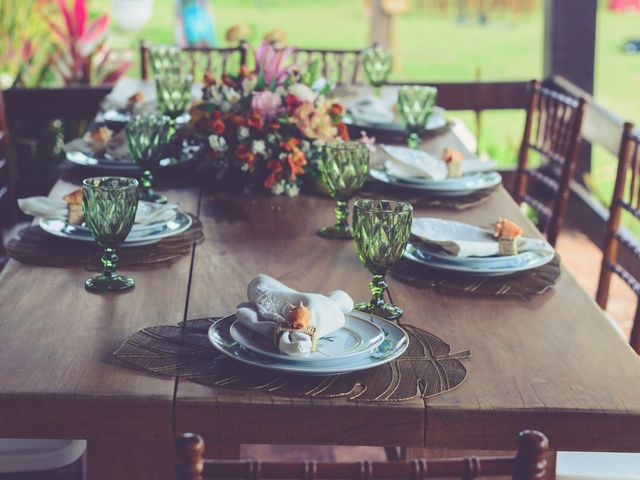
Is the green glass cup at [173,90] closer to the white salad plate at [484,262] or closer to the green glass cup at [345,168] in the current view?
the green glass cup at [345,168]

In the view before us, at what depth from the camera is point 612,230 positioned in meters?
2.46

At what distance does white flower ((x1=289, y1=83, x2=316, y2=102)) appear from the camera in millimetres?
2236

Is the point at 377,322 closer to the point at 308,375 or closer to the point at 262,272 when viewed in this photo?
the point at 308,375

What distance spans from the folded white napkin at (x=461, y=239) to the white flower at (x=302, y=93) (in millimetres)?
452

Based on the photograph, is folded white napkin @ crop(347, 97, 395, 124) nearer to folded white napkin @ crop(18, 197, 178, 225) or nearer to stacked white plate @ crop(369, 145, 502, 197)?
stacked white plate @ crop(369, 145, 502, 197)

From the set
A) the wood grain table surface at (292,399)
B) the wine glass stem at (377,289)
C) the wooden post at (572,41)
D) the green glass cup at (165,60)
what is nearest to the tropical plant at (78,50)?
the green glass cup at (165,60)

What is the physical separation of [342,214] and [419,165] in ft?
1.29

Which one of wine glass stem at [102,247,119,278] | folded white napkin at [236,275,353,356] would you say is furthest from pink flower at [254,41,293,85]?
folded white napkin at [236,275,353,356]

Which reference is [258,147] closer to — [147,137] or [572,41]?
[147,137]

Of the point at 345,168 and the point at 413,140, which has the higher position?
the point at 345,168

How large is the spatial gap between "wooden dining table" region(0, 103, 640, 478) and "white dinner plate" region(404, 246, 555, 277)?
2.1 inches

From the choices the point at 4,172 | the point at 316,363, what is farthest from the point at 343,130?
the point at 316,363

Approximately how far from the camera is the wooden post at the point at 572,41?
4.02 meters

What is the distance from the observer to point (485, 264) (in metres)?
1.69
